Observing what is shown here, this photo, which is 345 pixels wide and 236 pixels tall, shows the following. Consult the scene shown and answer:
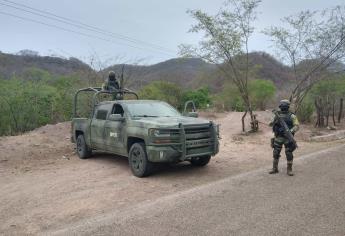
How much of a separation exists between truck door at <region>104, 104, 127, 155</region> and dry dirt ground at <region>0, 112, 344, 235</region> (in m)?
0.51

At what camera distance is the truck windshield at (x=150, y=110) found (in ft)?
34.1

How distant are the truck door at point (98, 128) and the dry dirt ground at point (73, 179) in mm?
526

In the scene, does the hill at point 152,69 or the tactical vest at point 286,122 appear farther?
the hill at point 152,69

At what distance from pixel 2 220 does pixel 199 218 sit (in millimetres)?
3097

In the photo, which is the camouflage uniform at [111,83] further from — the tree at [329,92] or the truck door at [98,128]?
the tree at [329,92]

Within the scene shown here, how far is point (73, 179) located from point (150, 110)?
2434mm

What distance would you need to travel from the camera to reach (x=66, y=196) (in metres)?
8.17

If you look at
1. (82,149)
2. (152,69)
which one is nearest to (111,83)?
(82,149)

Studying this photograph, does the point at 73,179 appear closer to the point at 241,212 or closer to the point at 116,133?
the point at 116,133

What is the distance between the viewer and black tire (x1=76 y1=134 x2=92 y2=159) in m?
12.5

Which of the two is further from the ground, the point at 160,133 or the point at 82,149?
the point at 160,133

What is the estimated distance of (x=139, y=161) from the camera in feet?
31.4

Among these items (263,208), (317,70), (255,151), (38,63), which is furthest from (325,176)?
(38,63)

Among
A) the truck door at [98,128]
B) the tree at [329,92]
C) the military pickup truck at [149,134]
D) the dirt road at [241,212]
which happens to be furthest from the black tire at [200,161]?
the tree at [329,92]
